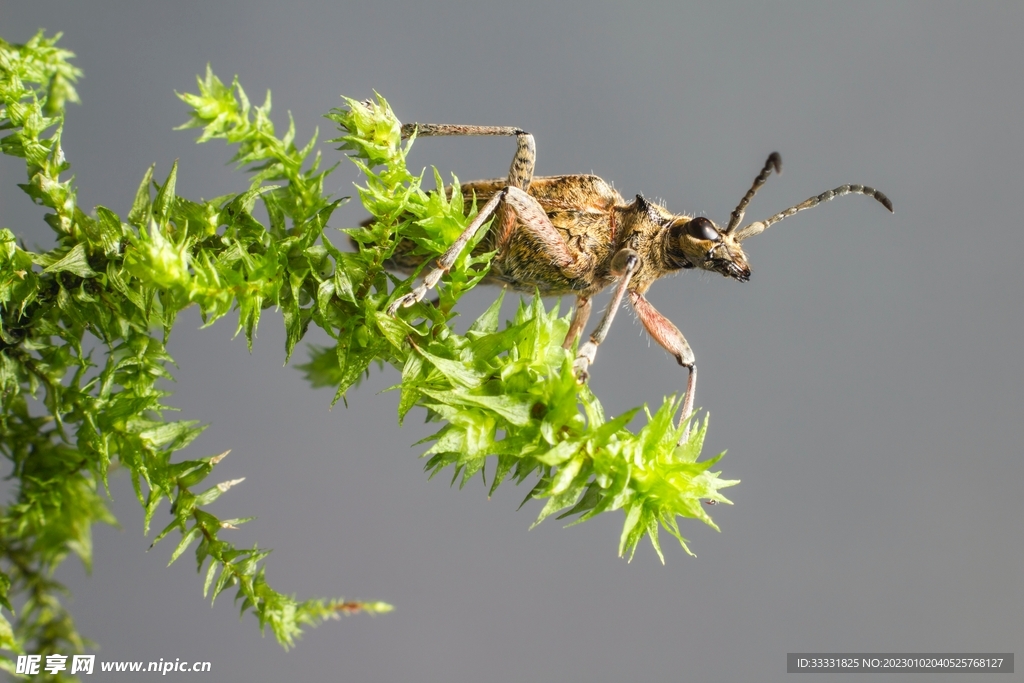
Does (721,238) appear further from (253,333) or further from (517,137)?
(253,333)

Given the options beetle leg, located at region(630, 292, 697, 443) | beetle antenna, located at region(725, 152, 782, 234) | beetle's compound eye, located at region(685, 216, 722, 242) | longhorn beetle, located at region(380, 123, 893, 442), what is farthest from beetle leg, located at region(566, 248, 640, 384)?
beetle antenna, located at region(725, 152, 782, 234)

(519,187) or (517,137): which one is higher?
(517,137)

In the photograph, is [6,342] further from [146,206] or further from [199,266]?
[199,266]

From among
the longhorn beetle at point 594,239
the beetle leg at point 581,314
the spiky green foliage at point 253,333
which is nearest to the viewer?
the spiky green foliage at point 253,333

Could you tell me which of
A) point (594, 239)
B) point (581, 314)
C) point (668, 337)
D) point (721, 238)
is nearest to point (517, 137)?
point (594, 239)

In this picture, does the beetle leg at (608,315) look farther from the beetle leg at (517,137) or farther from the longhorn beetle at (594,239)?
the beetle leg at (517,137)

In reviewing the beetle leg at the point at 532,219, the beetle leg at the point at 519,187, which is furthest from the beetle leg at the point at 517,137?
the beetle leg at the point at 532,219
